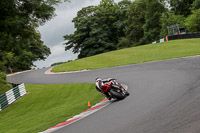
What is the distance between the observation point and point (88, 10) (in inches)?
2734

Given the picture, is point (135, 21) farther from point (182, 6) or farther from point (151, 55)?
point (151, 55)

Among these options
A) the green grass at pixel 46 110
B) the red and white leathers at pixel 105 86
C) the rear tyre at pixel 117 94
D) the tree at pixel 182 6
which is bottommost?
the green grass at pixel 46 110

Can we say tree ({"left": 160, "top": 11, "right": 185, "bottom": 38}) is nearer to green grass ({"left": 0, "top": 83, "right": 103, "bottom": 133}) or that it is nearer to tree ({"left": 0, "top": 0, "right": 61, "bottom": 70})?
tree ({"left": 0, "top": 0, "right": 61, "bottom": 70})

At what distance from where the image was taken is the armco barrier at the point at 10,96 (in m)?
16.5

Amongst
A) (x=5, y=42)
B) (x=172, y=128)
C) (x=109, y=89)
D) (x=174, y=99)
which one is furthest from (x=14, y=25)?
(x=172, y=128)

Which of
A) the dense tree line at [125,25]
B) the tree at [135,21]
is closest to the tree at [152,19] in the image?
the dense tree line at [125,25]

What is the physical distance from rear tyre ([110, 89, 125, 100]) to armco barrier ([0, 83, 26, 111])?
993 centimetres

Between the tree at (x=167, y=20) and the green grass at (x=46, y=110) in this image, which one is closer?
the green grass at (x=46, y=110)

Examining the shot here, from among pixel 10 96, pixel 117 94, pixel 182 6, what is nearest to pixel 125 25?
pixel 182 6

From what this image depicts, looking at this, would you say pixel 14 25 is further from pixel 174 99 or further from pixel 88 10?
pixel 88 10

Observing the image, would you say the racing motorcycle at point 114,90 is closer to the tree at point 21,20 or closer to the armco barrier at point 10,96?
the tree at point 21,20

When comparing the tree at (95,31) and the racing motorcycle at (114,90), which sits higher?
the tree at (95,31)

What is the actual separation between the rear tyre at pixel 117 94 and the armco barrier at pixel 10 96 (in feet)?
32.6

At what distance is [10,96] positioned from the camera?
58.2 ft
